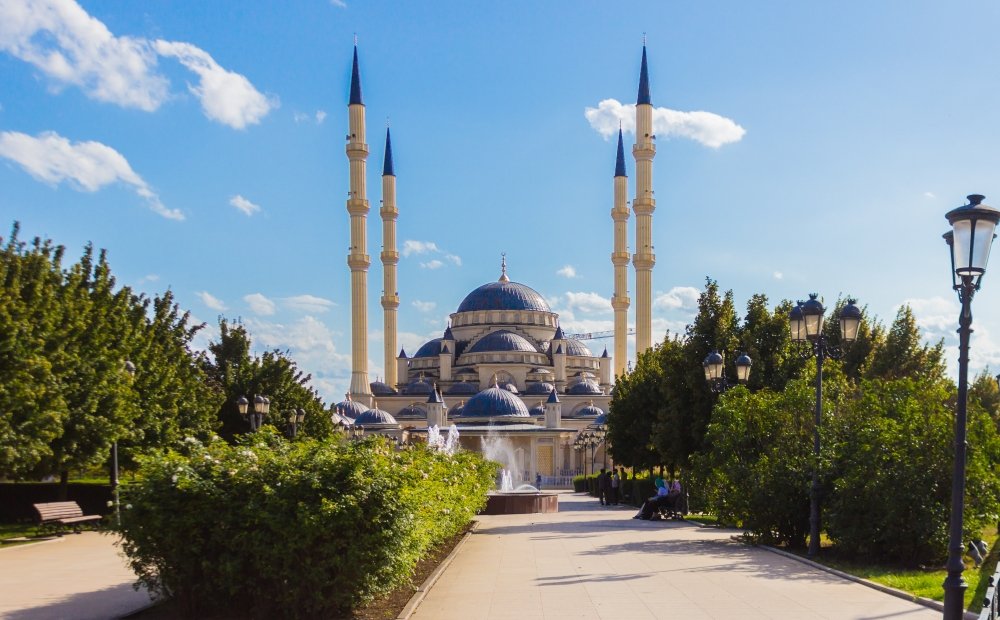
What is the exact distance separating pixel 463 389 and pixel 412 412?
509 centimetres

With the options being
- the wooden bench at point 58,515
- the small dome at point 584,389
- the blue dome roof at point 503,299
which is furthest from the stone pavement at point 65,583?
the blue dome roof at point 503,299

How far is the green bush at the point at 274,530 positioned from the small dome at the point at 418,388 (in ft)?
225

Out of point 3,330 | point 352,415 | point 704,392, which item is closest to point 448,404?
point 352,415

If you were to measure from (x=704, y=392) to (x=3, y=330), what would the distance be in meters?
14.0

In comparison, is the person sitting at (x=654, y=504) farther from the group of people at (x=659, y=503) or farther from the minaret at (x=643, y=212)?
the minaret at (x=643, y=212)

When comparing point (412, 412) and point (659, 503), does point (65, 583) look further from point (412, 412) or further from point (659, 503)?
point (412, 412)

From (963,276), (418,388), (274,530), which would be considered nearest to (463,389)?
(418,388)

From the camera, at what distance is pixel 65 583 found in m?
10.9

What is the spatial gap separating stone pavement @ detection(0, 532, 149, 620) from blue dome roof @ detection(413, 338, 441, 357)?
69.2 metres

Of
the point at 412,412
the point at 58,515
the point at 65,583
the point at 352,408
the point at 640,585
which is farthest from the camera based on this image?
the point at 412,412

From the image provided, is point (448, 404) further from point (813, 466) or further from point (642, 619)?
point (642, 619)

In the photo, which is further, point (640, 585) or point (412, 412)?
point (412, 412)

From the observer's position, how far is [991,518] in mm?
11719

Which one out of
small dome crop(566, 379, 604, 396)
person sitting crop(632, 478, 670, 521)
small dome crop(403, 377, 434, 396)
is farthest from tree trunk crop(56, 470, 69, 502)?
small dome crop(566, 379, 604, 396)
